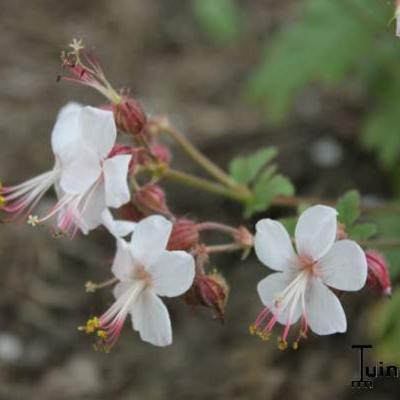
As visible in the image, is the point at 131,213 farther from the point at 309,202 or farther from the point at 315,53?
the point at 315,53

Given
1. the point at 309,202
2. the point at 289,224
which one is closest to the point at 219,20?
the point at 309,202

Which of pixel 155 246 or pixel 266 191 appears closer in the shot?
pixel 155 246

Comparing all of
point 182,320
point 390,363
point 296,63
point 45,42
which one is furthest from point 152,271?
point 45,42

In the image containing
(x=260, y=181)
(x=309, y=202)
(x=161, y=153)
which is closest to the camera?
(x=161, y=153)

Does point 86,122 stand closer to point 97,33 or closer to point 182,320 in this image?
point 182,320

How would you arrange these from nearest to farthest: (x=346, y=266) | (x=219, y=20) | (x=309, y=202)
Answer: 1. (x=346, y=266)
2. (x=309, y=202)
3. (x=219, y=20)

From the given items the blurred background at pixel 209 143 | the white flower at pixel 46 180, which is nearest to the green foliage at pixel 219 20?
the blurred background at pixel 209 143
